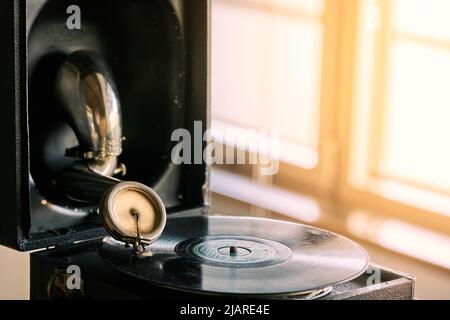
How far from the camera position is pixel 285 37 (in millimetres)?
2576

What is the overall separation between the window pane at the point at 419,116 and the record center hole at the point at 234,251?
36.3 inches

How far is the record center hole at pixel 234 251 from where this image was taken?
1358 millimetres

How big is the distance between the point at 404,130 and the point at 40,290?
1141 millimetres

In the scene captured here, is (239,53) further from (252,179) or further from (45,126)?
(45,126)

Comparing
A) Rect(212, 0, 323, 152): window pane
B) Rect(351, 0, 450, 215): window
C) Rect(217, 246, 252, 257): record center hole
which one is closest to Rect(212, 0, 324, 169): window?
Rect(212, 0, 323, 152): window pane

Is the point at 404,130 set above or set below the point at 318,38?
below

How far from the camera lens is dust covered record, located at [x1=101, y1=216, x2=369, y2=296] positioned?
1.23 meters

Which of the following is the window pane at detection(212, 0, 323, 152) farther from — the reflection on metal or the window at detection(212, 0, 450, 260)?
the reflection on metal

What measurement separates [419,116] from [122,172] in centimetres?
88

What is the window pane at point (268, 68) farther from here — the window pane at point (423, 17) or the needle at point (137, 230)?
the needle at point (137, 230)

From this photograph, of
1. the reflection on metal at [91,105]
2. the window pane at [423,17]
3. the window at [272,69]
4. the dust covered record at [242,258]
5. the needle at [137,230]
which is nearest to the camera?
the dust covered record at [242,258]

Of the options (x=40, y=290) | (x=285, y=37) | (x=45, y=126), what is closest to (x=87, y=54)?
(x=45, y=126)

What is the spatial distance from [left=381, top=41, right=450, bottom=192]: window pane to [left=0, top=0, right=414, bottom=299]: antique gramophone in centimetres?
74

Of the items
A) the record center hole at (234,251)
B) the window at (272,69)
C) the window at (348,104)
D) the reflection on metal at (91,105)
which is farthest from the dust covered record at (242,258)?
the window at (272,69)
